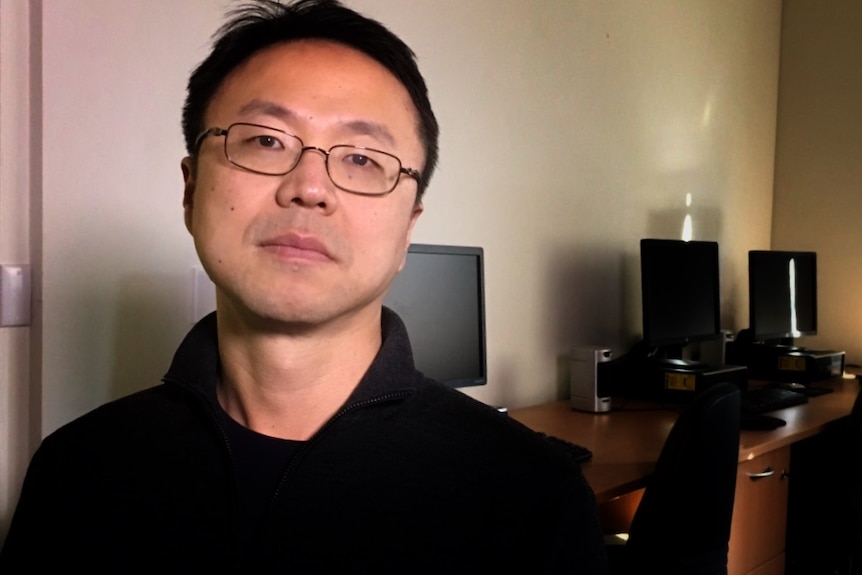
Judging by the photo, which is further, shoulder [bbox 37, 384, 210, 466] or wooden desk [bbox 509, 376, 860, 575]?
wooden desk [bbox 509, 376, 860, 575]

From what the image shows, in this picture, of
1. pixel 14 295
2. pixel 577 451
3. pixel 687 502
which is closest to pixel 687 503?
pixel 687 502

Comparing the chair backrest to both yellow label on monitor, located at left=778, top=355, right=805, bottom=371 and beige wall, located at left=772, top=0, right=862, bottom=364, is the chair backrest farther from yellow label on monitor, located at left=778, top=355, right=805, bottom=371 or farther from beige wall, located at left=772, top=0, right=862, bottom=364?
beige wall, located at left=772, top=0, right=862, bottom=364

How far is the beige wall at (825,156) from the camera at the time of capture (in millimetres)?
3490

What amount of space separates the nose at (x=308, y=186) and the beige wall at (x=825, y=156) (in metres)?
3.42

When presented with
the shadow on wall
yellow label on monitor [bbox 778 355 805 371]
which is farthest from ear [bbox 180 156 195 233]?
yellow label on monitor [bbox 778 355 805 371]

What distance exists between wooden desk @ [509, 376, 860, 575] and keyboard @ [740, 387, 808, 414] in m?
0.04

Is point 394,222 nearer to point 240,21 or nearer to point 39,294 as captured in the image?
point 240,21

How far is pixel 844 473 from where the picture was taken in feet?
8.17

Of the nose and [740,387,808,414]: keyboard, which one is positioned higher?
the nose

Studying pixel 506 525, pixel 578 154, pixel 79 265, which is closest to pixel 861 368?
pixel 578 154

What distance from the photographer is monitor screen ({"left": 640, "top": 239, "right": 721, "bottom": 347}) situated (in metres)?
2.48

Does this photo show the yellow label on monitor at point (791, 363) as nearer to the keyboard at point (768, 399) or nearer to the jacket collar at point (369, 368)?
the keyboard at point (768, 399)

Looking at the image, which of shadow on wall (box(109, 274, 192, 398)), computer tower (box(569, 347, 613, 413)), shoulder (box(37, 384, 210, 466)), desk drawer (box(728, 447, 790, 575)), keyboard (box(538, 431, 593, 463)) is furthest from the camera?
computer tower (box(569, 347, 613, 413))

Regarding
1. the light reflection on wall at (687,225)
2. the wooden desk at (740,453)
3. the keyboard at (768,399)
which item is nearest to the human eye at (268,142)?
the wooden desk at (740,453)
